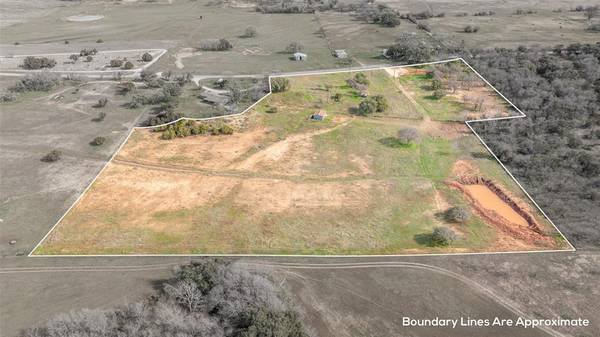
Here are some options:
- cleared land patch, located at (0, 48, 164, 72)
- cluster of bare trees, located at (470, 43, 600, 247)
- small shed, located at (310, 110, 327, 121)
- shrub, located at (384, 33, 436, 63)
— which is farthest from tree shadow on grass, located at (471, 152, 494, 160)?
cleared land patch, located at (0, 48, 164, 72)

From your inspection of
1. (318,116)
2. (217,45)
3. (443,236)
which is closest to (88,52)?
(217,45)

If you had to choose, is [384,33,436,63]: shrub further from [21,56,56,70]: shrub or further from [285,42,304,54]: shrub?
[21,56,56,70]: shrub

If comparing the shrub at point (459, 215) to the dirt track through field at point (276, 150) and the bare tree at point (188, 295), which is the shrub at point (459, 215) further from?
the bare tree at point (188, 295)

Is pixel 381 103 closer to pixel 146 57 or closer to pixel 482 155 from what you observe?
pixel 482 155

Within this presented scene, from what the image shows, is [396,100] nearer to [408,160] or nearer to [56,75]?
[408,160]

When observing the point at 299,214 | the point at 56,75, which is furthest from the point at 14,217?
the point at 56,75

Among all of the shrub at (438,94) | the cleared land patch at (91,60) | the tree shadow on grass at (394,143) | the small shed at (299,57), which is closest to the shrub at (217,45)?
the cleared land patch at (91,60)
